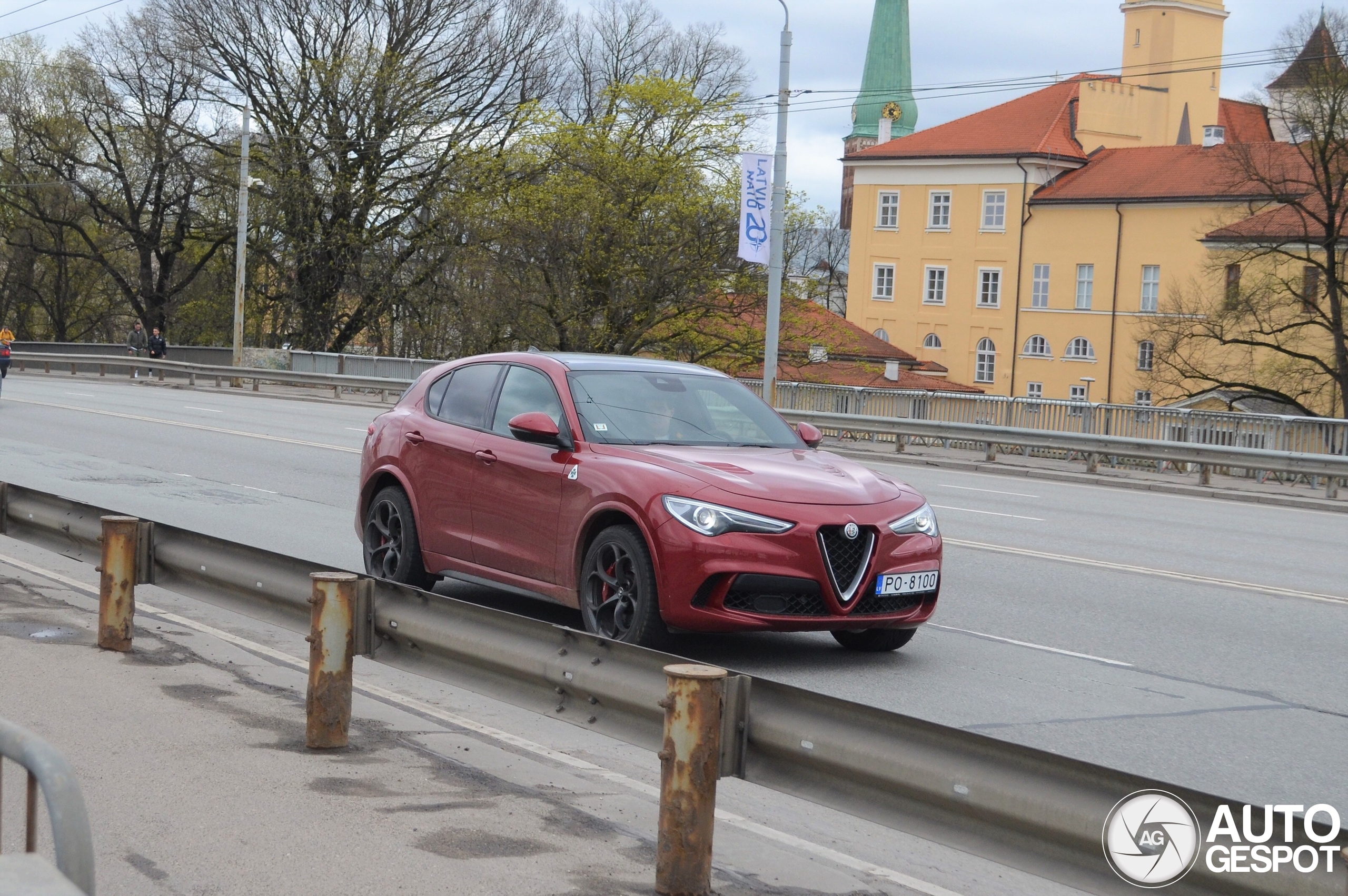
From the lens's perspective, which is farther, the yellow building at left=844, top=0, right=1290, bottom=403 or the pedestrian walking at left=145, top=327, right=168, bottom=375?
the yellow building at left=844, top=0, right=1290, bottom=403

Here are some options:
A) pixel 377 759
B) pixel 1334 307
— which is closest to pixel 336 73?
pixel 1334 307

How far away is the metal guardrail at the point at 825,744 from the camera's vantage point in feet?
12.2

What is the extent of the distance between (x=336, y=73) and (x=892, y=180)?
38834 mm

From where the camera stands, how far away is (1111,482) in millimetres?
24641

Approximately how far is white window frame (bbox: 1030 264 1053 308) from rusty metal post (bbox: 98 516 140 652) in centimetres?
7309

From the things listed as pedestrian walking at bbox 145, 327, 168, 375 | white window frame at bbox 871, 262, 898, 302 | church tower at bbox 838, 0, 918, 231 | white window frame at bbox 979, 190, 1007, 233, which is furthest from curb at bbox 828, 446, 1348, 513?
church tower at bbox 838, 0, 918, 231

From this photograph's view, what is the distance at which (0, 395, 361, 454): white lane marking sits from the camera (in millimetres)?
22859

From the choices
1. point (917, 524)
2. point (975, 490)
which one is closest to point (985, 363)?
point (975, 490)

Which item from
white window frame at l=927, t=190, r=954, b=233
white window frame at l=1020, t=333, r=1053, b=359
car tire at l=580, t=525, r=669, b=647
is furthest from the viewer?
white window frame at l=927, t=190, r=954, b=233

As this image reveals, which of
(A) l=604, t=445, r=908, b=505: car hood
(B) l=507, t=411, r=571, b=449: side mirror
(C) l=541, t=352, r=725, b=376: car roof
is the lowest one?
(A) l=604, t=445, r=908, b=505: car hood

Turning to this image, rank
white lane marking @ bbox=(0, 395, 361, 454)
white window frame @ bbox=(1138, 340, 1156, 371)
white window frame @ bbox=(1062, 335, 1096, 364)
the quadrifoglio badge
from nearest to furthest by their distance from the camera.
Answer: the quadrifoglio badge → white lane marking @ bbox=(0, 395, 361, 454) → white window frame @ bbox=(1138, 340, 1156, 371) → white window frame @ bbox=(1062, 335, 1096, 364)

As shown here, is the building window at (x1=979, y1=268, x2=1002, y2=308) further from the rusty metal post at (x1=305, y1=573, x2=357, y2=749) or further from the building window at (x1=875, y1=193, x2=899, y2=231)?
the rusty metal post at (x1=305, y1=573, x2=357, y2=749)

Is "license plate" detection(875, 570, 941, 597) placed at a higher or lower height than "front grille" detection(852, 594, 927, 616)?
higher

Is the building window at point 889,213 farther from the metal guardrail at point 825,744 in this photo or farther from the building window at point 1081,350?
the metal guardrail at point 825,744
